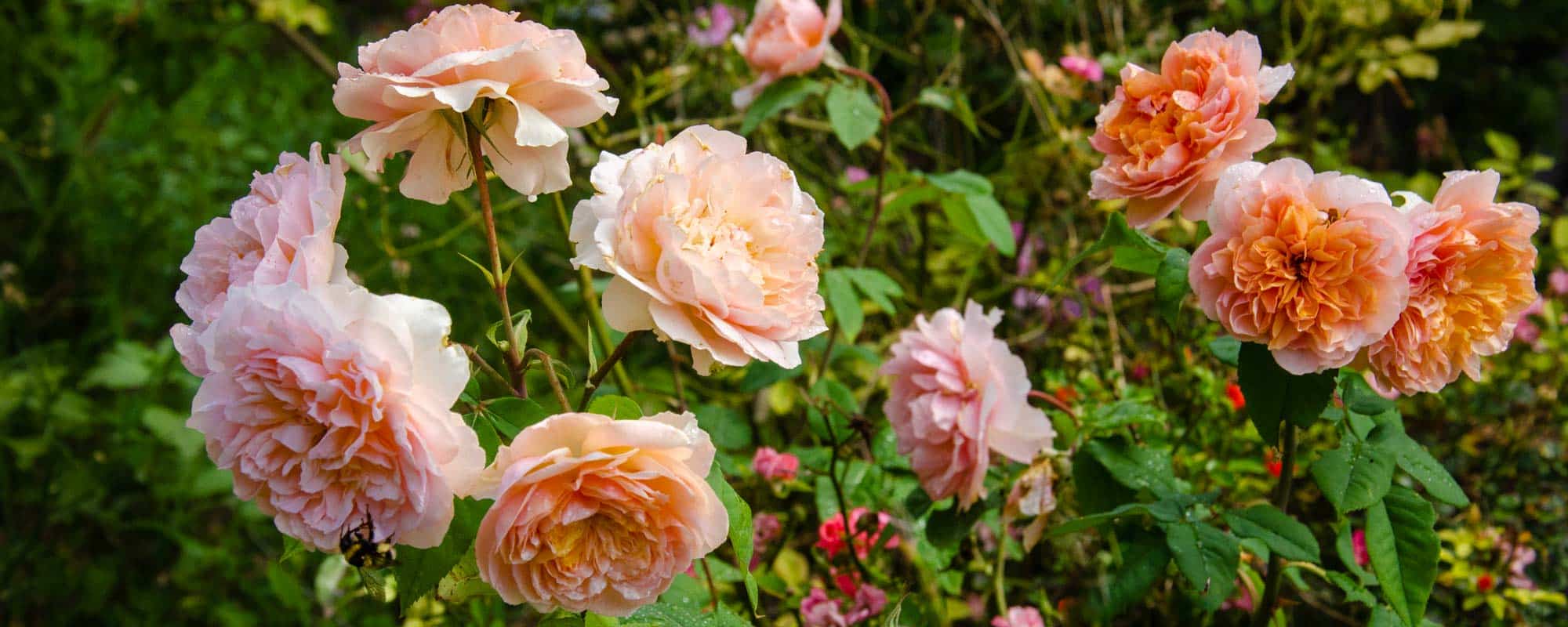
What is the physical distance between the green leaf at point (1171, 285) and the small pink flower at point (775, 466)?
504mm

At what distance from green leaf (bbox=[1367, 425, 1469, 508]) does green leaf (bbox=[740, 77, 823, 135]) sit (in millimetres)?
721

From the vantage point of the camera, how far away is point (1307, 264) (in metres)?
0.73

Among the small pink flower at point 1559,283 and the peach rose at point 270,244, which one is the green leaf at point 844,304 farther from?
the small pink flower at point 1559,283

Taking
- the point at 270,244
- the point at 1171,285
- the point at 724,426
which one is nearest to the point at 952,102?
the point at 724,426

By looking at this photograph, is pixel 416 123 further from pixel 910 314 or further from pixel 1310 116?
pixel 1310 116

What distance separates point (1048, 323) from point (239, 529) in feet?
5.67

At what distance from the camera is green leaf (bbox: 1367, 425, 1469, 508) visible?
87 centimetres

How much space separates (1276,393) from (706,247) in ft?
1.53

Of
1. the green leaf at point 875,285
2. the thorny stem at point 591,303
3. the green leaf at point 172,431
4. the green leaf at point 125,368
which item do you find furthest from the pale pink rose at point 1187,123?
the green leaf at point 125,368

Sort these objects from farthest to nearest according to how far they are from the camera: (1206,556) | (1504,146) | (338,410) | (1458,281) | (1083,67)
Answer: (1504,146)
(1083,67)
(1206,556)
(1458,281)
(338,410)

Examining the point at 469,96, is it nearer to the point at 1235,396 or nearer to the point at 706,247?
the point at 706,247

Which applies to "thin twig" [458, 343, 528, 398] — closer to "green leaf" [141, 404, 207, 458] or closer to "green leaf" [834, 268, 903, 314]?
"green leaf" [834, 268, 903, 314]

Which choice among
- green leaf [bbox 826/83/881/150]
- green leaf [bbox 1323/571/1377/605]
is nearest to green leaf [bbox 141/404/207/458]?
green leaf [bbox 826/83/881/150]

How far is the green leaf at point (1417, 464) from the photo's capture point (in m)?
0.87
